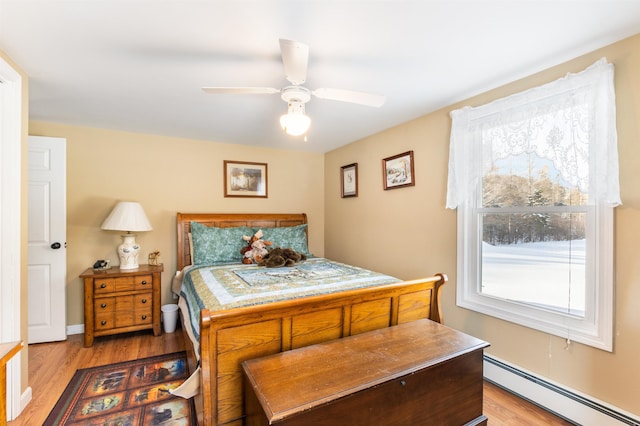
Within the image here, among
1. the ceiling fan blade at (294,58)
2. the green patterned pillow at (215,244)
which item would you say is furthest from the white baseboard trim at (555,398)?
the green patterned pillow at (215,244)

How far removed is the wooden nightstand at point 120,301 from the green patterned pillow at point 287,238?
1.24 m

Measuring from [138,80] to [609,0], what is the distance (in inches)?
108

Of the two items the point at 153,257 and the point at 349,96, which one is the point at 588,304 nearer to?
the point at 349,96

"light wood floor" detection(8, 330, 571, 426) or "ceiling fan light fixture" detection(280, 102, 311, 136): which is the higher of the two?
"ceiling fan light fixture" detection(280, 102, 311, 136)

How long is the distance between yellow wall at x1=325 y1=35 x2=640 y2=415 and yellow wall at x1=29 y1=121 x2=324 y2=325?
1.07m

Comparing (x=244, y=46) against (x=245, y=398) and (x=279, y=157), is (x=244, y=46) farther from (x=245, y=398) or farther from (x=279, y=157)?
(x=279, y=157)

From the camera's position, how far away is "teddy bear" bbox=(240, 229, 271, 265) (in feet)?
10.7

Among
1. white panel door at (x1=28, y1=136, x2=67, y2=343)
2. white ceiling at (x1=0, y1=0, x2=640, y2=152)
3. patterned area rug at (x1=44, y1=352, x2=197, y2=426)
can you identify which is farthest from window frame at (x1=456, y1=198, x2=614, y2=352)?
white panel door at (x1=28, y1=136, x2=67, y2=343)

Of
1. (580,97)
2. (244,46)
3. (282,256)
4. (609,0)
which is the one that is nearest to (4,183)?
(244,46)

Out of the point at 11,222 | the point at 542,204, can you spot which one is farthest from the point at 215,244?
the point at 542,204

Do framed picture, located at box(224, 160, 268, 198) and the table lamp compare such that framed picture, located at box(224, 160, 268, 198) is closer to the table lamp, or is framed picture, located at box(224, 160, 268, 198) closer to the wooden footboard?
the table lamp

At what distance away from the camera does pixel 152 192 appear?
3494mm

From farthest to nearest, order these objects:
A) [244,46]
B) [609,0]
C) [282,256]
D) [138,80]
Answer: [282,256], [138,80], [244,46], [609,0]

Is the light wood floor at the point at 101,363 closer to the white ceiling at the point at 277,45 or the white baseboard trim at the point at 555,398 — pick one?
the white baseboard trim at the point at 555,398
